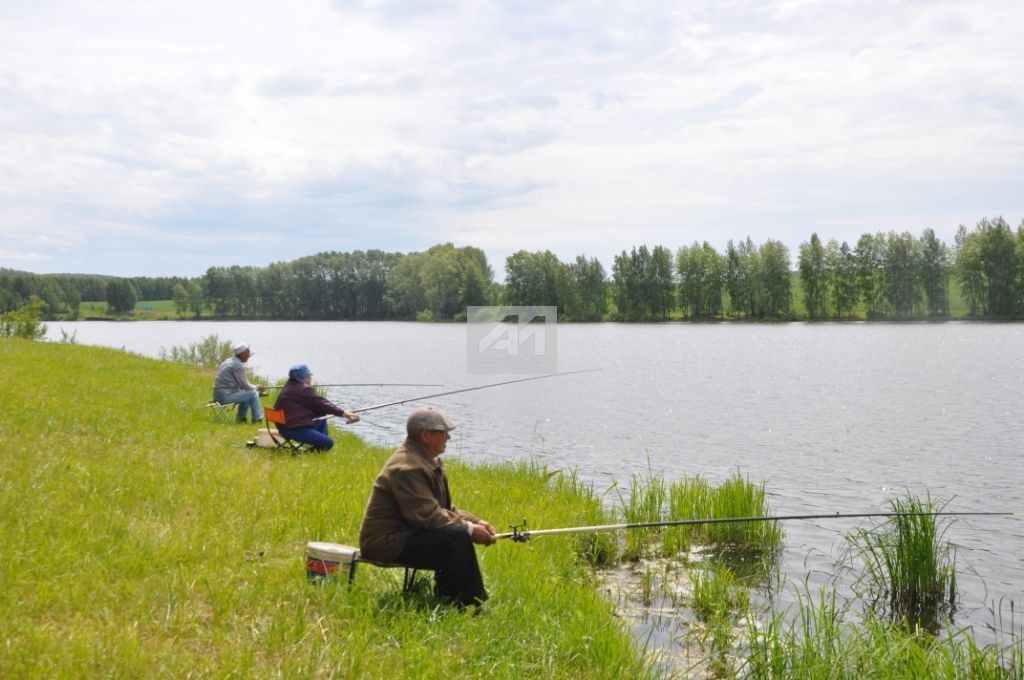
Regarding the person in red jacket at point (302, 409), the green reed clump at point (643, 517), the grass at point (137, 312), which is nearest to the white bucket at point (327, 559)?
the green reed clump at point (643, 517)

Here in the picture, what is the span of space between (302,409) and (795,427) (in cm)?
1502

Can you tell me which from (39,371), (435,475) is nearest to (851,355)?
(39,371)

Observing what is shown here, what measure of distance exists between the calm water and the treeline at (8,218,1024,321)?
54668mm

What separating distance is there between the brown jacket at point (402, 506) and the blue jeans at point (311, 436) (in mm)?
7638

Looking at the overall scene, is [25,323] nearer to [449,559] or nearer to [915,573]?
[449,559]

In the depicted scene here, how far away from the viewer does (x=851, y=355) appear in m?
49.6

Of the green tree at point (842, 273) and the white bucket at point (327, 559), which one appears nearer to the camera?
the white bucket at point (327, 559)

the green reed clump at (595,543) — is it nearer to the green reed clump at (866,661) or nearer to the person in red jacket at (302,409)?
the green reed clump at (866,661)

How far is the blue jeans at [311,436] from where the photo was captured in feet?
43.4

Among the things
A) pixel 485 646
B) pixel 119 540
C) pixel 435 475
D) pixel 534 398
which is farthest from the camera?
pixel 534 398

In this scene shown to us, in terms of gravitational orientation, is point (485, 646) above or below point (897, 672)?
above

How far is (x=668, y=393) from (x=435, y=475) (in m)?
26.3

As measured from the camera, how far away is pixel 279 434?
1345cm

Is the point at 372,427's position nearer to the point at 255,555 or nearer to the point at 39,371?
the point at 39,371
